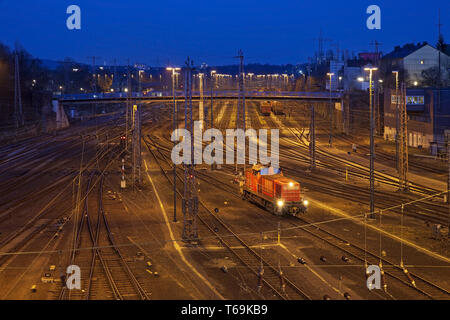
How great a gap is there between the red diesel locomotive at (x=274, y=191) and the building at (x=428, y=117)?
24.6 m

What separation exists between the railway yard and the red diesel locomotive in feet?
1.79

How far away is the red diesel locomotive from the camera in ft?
Result: 77.1

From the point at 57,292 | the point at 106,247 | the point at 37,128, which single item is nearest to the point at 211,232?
the point at 106,247

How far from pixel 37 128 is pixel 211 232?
57468 mm

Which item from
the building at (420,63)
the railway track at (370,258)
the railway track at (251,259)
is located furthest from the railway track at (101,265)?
A: the building at (420,63)

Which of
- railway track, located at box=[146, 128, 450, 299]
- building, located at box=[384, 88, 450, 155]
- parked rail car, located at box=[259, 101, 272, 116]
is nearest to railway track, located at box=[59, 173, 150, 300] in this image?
railway track, located at box=[146, 128, 450, 299]

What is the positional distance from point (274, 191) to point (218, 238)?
16.1ft

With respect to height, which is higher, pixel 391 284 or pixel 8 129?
pixel 8 129

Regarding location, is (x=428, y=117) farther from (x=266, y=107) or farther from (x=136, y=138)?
(x=266, y=107)

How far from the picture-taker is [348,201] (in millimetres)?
28094

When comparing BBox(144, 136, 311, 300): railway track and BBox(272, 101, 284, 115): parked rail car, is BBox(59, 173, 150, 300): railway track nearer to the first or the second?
BBox(144, 136, 311, 300): railway track

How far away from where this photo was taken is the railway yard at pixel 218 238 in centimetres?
1465

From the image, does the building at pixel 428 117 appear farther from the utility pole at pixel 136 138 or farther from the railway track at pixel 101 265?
the railway track at pixel 101 265
